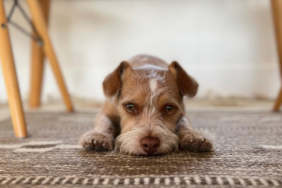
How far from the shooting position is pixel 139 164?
4.15 ft

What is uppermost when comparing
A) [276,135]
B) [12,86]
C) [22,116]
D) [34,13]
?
[34,13]

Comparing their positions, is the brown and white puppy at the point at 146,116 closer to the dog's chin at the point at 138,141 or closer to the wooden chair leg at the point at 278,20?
the dog's chin at the point at 138,141

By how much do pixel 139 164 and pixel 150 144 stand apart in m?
Result: 0.17

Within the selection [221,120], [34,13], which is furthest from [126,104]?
[34,13]

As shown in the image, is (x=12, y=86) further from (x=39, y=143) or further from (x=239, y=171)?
(x=239, y=171)

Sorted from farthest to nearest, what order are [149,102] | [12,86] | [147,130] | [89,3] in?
[89,3]
[12,86]
[149,102]
[147,130]

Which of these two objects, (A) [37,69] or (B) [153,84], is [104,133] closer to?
(B) [153,84]

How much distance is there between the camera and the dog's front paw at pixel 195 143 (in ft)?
4.88

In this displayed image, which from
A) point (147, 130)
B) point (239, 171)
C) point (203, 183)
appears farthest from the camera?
point (147, 130)

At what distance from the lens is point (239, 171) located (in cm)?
116

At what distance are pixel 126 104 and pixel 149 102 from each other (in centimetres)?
13

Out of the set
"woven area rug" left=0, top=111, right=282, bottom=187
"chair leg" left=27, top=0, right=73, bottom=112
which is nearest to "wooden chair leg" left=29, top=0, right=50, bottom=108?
"chair leg" left=27, top=0, right=73, bottom=112

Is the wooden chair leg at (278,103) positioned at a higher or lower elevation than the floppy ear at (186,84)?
lower

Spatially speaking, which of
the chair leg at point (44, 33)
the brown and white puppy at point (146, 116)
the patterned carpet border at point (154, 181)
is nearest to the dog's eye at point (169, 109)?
the brown and white puppy at point (146, 116)
